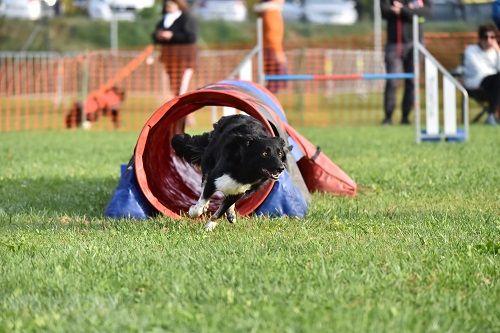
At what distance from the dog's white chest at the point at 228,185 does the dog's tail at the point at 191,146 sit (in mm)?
785

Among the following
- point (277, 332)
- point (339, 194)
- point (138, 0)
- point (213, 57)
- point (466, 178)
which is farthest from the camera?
A: point (138, 0)

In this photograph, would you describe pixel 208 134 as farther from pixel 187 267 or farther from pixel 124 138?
pixel 124 138

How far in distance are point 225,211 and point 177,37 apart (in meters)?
10.8

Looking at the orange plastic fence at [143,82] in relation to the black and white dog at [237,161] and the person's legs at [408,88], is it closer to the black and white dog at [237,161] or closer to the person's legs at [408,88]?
the person's legs at [408,88]

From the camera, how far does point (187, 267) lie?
16.3 feet

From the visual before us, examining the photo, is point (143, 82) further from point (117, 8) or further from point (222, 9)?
point (222, 9)

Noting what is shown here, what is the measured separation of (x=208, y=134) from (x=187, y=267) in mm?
2468

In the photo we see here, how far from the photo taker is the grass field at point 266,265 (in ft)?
13.0

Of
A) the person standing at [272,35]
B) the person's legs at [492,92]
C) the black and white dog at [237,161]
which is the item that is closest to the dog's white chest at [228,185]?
the black and white dog at [237,161]

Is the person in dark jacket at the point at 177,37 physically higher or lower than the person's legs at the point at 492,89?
higher

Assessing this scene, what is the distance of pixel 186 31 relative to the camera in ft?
55.5

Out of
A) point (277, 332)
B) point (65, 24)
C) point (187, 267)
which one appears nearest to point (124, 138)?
point (187, 267)

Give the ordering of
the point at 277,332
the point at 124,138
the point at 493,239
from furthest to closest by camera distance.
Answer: the point at 124,138
the point at 493,239
the point at 277,332

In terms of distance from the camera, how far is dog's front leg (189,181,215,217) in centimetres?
651
